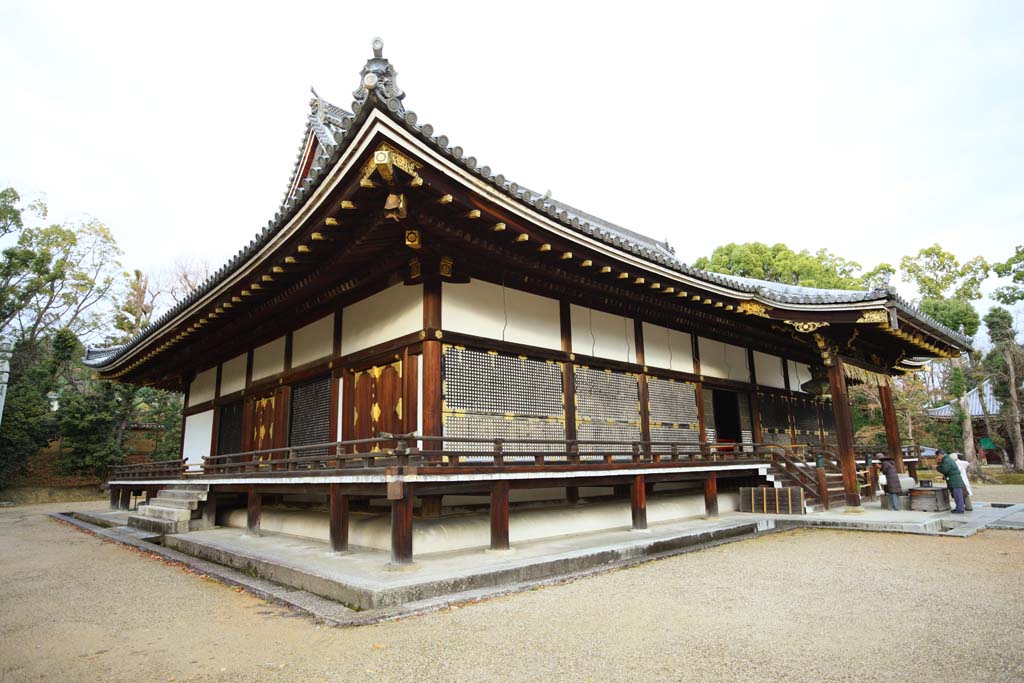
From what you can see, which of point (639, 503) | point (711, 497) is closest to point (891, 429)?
point (711, 497)

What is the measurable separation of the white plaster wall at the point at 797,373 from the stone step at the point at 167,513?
46.7 ft

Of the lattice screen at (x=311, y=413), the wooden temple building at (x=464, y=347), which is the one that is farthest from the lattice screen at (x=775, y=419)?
the lattice screen at (x=311, y=413)

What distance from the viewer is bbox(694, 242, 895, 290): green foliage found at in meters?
32.2

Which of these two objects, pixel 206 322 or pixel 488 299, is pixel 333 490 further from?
pixel 206 322

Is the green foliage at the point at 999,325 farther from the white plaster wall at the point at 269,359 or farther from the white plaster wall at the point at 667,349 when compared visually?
the white plaster wall at the point at 269,359

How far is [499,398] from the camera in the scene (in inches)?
333

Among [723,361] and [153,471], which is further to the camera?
[153,471]

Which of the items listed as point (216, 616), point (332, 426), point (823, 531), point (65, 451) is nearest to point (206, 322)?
point (332, 426)

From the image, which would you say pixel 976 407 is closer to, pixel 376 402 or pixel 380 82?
pixel 376 402

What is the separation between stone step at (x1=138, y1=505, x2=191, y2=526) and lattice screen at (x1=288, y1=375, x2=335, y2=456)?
2.52m

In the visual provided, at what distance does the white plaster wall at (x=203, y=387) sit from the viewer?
14.4 m

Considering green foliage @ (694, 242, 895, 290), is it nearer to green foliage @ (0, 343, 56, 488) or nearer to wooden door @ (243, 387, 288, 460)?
wooden door @ (243, 387, 288, 460)

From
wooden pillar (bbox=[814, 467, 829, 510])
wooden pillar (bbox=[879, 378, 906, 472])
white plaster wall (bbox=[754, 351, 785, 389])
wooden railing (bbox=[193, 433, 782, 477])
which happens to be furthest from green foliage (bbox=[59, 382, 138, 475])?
wooden pillar (bbox=[879, 378, 906, 472])

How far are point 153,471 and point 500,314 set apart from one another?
33.4 ft
